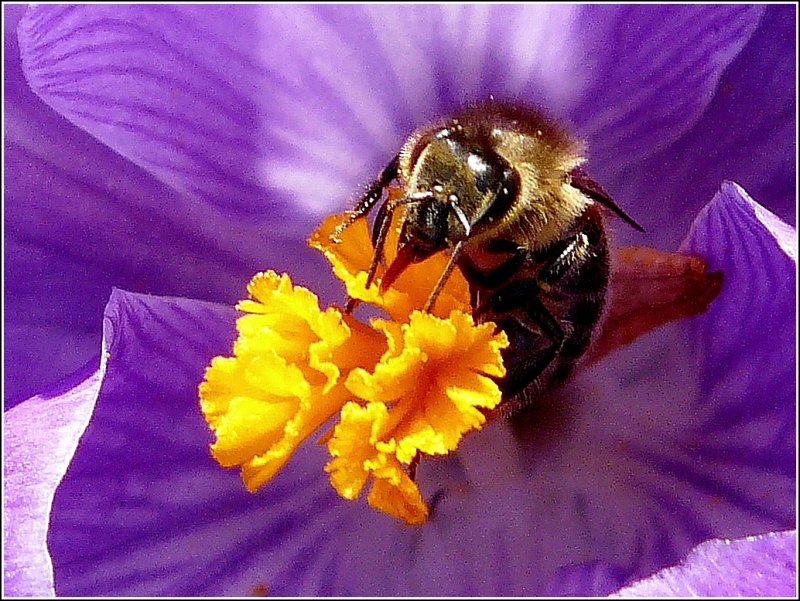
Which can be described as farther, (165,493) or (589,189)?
(165,493)

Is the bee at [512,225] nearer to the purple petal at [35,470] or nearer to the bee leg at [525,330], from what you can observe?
the bee leg at [525,330]

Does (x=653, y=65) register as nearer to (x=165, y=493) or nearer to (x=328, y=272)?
(x=328, y=272)

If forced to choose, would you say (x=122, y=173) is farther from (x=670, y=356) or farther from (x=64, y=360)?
(x=670, y=356)

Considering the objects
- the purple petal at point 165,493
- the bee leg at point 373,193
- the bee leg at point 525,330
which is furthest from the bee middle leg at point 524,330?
the purple petal at point 165,493

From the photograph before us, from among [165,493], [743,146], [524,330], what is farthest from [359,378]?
[743,146]

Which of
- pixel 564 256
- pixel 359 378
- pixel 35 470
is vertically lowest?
pixel 35 470

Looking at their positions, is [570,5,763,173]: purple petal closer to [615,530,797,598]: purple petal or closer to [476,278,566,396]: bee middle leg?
[476,278,566,396]: bee middle leg

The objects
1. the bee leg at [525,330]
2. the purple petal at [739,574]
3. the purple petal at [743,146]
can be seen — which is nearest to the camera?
the purple petal at [739,574]

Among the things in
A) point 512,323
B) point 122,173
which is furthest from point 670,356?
point 122,173
